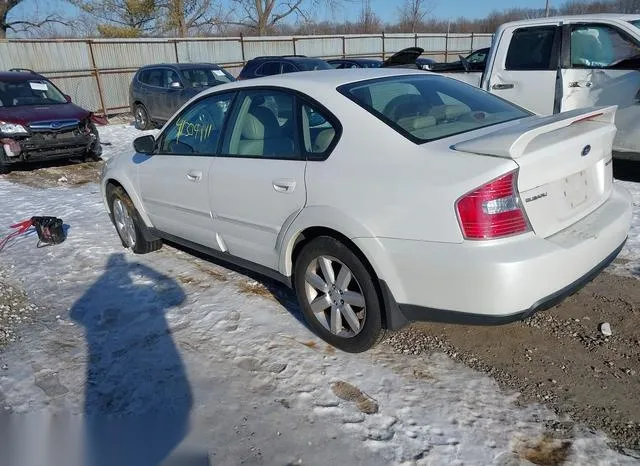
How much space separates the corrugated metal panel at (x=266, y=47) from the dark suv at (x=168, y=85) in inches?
331

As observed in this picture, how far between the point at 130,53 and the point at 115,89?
5.03ft

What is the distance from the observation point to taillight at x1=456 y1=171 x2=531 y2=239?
247 centimetres

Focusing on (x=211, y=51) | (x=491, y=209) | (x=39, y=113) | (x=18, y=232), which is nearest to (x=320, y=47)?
(x=211, y=51)

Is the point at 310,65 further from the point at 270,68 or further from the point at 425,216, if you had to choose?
the point at 425,216

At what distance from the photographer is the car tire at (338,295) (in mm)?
2965

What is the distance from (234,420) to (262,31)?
1395 inches

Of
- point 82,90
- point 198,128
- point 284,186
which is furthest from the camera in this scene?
point 82,90

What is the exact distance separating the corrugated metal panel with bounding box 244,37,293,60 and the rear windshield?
63.3 ft

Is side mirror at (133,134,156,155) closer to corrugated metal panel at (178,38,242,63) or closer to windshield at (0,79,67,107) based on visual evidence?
windshield at (0,79,67,107)

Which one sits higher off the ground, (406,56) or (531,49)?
(531,49)

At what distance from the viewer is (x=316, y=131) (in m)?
3.21

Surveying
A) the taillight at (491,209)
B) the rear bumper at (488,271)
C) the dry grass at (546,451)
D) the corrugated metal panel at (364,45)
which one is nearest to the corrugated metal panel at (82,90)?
the corrugated metal panel at (364,45)

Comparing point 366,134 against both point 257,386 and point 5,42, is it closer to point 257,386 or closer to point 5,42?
point 257,386

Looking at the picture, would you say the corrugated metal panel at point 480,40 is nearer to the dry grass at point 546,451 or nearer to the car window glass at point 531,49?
the car window glass at point 531,49
